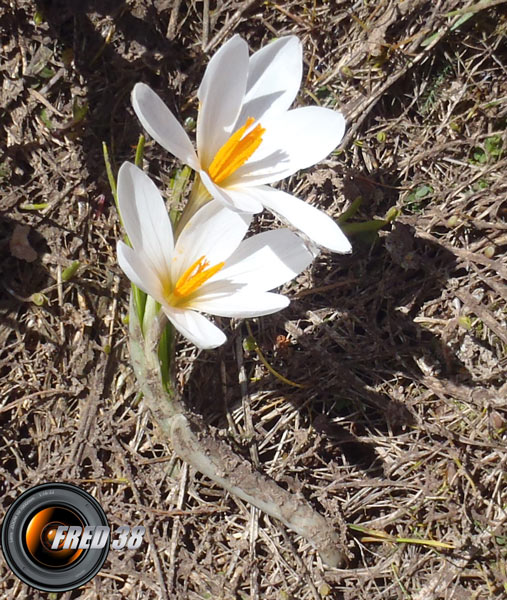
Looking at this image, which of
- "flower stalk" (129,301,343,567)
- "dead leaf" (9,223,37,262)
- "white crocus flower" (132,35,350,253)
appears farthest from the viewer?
"dead leaf" (9,223,37,262)

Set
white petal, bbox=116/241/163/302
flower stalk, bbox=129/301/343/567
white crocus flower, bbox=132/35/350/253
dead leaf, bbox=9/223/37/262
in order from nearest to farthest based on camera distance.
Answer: white petal, bbox=116/241/163/302 < white crocus flower, bbox=132/35/350/253 < flower stalk, bbox=129/301/343/567 < dead leaf, bbox=9/223/37/262

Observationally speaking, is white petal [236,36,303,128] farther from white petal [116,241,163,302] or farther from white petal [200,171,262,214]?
white petal [116,241,163,302]

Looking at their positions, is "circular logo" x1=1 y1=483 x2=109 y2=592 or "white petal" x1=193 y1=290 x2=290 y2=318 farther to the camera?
"circular logo" x1=1 y1=483 x2=109 y2=592

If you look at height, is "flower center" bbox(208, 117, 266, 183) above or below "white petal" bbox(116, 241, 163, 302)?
above

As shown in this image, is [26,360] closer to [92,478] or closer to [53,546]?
[92,478]

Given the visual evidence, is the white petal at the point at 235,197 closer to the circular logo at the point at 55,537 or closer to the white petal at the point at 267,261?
the white petal at the point at 267,261

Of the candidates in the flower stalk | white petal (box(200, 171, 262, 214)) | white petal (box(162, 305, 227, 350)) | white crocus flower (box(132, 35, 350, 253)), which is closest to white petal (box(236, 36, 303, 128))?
white crocus flower (box(132, 35, 350, 253))

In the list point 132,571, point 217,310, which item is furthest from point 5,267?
point 132,571

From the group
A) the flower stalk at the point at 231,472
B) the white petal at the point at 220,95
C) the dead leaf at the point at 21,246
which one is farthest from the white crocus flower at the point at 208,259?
the dead leaf at the point at 21,246
